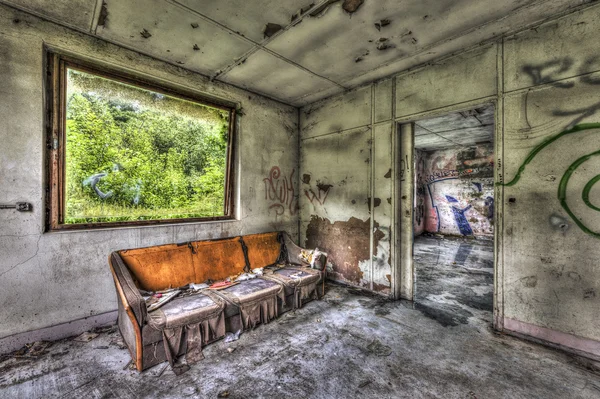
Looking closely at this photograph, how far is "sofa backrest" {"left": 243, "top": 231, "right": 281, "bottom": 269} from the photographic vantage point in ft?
12.5

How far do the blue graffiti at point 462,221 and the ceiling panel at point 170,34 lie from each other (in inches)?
340

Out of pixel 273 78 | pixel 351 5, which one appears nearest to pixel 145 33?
pixel 273 78

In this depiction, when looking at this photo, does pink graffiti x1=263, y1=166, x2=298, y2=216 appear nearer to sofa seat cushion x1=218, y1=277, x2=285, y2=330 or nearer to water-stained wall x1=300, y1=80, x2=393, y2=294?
water-stained wall x1=300, y1=80, x2=393, y2=294

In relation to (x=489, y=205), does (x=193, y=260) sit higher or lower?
lower

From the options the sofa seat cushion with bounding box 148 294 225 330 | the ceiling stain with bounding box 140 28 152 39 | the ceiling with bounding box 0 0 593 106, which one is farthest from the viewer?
the ceiling stain with bounding box 140 28 152 39

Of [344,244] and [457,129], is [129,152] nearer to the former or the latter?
[344,244]

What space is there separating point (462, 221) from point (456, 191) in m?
1.04

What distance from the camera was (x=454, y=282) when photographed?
4.24 meters

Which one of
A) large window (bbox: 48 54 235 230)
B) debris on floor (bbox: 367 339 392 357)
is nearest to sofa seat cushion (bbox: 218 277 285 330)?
debris on floor (bbox: 367 339 392 357)

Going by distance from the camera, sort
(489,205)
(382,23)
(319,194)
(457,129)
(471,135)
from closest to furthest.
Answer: (382,23) < (319,194) < (457,129) < (471,135) < (489,205)

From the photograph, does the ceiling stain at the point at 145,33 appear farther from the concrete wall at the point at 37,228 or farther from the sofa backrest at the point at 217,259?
the sofa backrest at the point at 217,259

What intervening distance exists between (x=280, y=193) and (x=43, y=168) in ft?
9.94

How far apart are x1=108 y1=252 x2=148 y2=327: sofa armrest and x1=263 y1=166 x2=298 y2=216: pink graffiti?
2.33 metres

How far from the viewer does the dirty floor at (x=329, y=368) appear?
6.23ft
